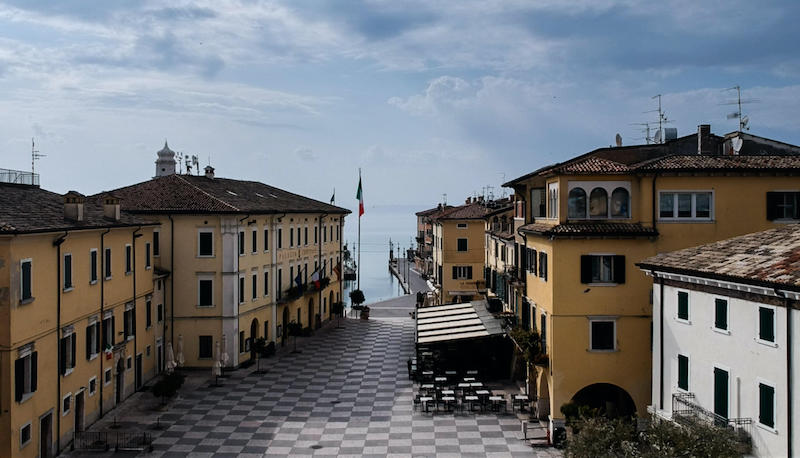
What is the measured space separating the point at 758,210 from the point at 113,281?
27.3 m

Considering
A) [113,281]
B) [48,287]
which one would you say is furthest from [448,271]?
[48,287]

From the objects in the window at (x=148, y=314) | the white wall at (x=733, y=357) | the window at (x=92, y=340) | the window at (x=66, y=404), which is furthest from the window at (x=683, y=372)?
the window at (x=148, y=314)

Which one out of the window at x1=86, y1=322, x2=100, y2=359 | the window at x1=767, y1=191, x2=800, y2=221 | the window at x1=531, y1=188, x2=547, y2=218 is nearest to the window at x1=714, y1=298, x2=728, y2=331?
the window at x1=767, y1=191, x2=800, y2=221

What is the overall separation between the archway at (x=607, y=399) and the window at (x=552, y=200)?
6.98m

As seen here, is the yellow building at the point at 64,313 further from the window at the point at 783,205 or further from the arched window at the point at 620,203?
the window at the point at 783,205

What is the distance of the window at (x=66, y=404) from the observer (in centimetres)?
2603

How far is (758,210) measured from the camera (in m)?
27.6

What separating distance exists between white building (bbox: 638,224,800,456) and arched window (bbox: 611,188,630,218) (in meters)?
4.39

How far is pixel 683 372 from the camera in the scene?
21.3 meters

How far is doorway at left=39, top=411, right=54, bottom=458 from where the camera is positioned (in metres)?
24.2

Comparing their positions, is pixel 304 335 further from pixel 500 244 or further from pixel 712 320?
pixel 712 320

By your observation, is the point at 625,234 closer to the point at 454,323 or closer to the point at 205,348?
the point at 454,323

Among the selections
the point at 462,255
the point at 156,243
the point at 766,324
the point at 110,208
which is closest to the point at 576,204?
the point at 766,324

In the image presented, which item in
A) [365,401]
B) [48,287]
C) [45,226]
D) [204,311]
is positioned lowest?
[365,401]
